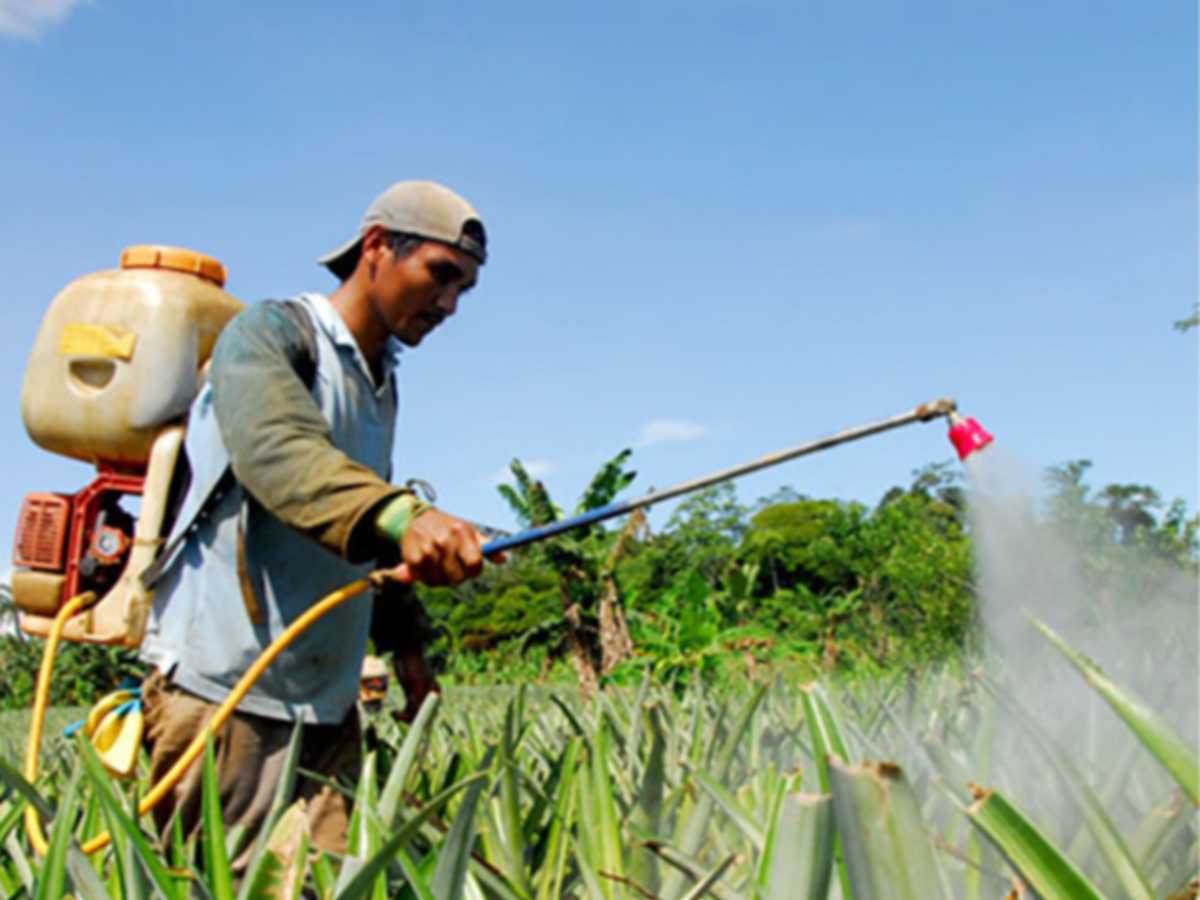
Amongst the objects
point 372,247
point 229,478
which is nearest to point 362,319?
point 372,247

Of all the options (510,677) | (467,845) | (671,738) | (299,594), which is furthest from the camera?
(510,677)

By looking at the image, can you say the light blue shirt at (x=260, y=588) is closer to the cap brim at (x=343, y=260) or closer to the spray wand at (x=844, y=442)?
the cap brim at (x=343, y=260)

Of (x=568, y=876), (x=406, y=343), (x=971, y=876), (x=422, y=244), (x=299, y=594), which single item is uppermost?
(x=422, y=244)

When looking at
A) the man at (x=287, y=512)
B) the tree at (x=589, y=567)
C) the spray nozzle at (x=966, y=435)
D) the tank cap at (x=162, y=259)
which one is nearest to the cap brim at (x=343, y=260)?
the man at (x=287, y=512)

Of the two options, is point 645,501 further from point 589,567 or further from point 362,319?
point 589,567

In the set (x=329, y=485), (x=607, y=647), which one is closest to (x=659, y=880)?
(x=329, y=485)

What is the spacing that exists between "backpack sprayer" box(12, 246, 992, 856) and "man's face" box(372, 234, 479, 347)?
19.9 inches

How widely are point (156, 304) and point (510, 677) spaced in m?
13.7

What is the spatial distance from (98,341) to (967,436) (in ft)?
5.80

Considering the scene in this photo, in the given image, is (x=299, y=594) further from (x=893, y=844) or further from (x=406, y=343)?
(x=893, y=844)

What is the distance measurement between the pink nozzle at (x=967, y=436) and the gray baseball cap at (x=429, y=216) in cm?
96

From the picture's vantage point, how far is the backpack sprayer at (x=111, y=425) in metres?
2.35

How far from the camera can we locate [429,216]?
223 cm

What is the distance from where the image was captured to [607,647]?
1035 cm
